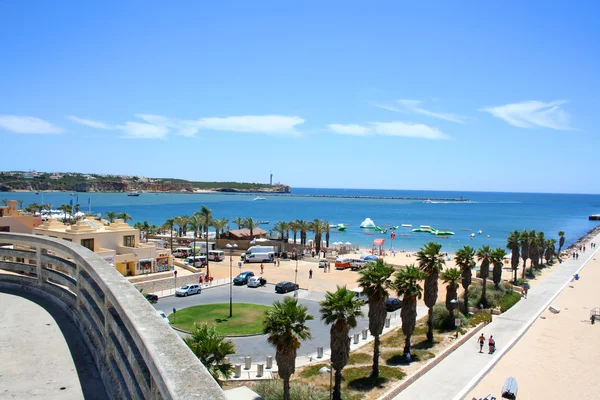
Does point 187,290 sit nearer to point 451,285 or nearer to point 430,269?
point 430,269

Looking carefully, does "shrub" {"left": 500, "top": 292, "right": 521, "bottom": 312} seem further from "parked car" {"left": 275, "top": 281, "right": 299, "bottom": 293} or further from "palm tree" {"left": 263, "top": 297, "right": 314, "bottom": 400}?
"palm tree" {"left": 263, "top": 297, "right": 314, "bottom": 400}

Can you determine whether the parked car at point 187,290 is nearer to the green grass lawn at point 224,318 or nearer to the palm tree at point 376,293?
the green grass lawn at point 224,318

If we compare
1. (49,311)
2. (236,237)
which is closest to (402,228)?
(236,237)

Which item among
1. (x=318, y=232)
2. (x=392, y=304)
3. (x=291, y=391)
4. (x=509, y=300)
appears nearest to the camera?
(x=291, y=391)

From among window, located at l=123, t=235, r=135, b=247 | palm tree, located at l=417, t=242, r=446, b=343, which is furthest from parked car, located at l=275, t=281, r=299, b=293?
palm tree, located at l=417, t=242, r=446, b=343

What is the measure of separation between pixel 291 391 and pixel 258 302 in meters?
16.9

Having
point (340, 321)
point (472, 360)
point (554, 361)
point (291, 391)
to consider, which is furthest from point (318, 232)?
point (291, 391)

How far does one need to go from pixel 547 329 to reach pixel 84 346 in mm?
30206

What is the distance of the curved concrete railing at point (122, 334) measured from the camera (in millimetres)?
4688

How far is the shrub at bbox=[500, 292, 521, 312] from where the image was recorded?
34406 millimetres

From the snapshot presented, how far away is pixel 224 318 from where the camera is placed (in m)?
28.9

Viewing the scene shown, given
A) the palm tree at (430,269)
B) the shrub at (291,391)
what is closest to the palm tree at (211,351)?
the shrub at (291,391)

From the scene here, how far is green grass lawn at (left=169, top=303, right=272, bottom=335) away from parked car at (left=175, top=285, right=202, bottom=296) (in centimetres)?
366

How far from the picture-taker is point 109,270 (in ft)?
29.8
